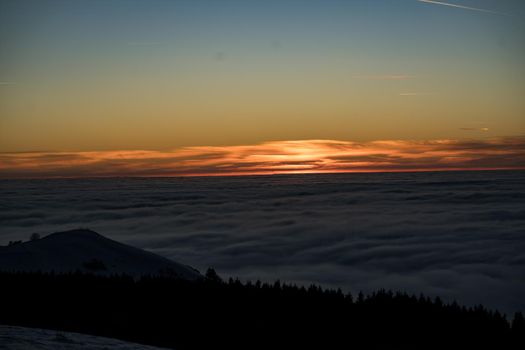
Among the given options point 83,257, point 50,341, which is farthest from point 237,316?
→ point 83,257

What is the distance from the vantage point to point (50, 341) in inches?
335

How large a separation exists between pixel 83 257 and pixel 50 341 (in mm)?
12412

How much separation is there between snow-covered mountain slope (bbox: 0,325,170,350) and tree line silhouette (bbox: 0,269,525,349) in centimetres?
105

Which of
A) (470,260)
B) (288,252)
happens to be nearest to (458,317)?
(470,260)

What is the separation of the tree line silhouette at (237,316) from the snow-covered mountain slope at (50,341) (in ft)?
3.45

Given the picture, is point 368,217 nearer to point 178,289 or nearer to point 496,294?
point 496,294

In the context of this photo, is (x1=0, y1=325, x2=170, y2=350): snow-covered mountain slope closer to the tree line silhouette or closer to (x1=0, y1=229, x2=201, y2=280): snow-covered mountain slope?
the tree line silhouette

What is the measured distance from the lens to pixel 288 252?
5041 centimetres

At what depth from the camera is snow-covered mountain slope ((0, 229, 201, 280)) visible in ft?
63.3

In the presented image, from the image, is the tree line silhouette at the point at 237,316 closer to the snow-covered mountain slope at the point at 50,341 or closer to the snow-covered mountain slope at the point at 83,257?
the snow-covered mountain slope at the point at 50,341

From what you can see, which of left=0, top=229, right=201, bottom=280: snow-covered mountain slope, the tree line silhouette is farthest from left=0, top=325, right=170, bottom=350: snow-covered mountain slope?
left=0, top=229, right=201, bottom=280: snow-covered mountain slope

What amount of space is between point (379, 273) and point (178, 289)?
32507mm

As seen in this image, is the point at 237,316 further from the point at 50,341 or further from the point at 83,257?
the point at 83,257

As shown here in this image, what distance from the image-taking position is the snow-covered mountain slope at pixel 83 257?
1930 centimetres
